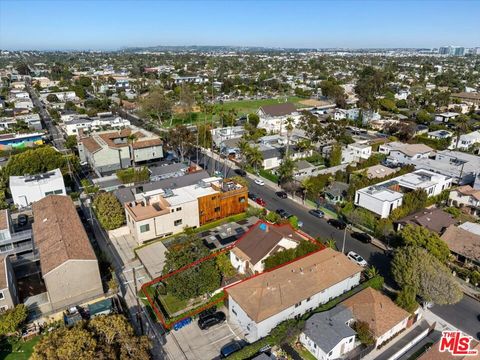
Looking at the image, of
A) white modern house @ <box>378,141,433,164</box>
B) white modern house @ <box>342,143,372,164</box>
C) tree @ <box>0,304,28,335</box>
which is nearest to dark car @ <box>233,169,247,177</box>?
white modern house @ <box>342,143,372,164</box>

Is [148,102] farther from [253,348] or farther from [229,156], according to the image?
[253,348]

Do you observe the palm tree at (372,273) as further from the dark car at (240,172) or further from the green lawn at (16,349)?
the dark car at (240,172)

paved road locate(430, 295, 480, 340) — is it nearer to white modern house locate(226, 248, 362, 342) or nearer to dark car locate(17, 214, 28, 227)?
white modern house locate(226, 248, 362, 342)

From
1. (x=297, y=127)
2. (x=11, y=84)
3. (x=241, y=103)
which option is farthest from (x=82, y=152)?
(x=11, y=84)

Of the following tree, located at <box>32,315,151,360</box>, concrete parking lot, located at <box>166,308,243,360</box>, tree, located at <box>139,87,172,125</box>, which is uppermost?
tree, located at <box>139,87,172,125</box>

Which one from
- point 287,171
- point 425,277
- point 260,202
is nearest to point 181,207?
point 260,202

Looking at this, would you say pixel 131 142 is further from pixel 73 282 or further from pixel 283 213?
pixel 73 282
